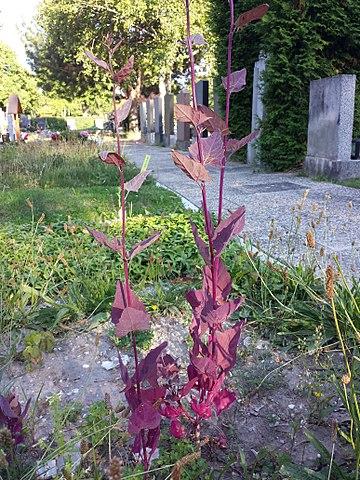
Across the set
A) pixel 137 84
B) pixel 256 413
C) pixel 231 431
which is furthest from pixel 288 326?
pixel 137 84

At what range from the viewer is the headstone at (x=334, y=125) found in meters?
7.53

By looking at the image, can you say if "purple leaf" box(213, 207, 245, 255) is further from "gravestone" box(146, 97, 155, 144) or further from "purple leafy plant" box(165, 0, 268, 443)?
"gravestone" box(146, 97, 155, 144)

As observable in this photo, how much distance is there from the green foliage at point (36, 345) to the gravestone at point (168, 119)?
1586 cm

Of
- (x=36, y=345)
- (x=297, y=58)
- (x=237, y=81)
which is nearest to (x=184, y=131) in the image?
(x=297, y=58)

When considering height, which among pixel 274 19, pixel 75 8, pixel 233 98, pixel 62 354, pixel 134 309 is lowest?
pixel 62 354

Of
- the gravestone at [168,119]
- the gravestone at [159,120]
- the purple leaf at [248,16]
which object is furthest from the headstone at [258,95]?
the gravestone at [159,120]

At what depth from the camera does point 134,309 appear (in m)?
1.19

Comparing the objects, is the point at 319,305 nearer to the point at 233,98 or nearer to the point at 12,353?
the point at 12,353

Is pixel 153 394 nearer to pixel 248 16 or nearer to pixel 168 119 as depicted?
pixel 248 16

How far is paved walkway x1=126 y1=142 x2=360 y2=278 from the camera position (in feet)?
11.3

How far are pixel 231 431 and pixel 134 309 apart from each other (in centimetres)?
77

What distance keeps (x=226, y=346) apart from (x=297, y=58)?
8.30 metres

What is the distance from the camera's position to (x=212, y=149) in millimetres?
1213

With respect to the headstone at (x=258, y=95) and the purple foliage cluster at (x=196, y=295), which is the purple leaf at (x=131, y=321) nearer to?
the purple foliage cluster at (x=196, y=295)
